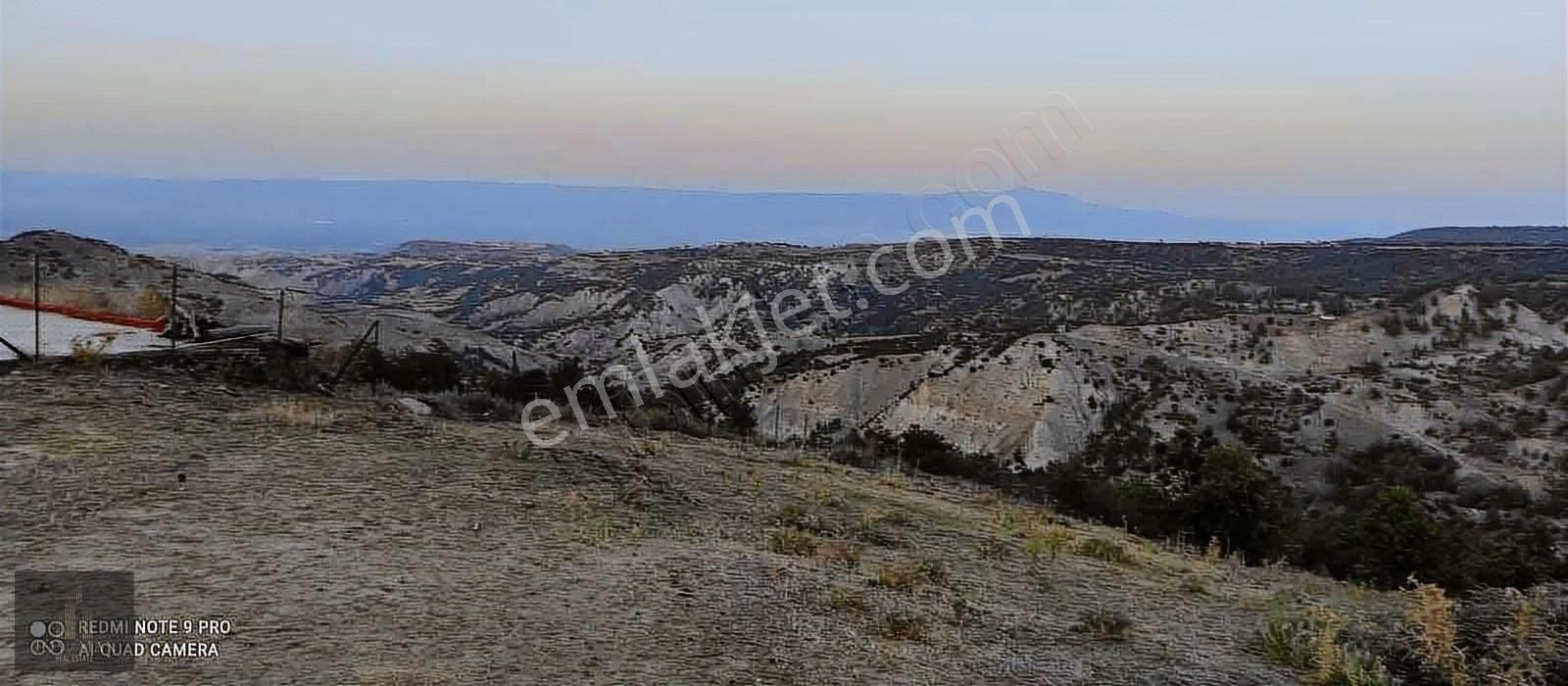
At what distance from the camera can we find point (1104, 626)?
6660 mm

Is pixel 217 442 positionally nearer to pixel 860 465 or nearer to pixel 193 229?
pixel 860 465

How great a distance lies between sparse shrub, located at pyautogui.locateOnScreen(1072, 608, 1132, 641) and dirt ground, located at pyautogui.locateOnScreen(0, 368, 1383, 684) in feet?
0.13

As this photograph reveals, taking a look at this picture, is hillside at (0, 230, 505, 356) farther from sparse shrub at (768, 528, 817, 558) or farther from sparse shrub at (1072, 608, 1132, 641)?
sparse shrub at (1072, 608, 1132, 641)

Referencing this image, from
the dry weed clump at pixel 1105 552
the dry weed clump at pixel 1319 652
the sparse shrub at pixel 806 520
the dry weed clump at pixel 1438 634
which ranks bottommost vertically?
the dry weed clump at pixel 1105 552

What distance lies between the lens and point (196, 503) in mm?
7578

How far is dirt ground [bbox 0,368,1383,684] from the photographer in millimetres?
5590

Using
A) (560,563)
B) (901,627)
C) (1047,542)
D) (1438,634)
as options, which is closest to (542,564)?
(560,563)

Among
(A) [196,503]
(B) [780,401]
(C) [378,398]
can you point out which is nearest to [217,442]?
(A) [196,503]

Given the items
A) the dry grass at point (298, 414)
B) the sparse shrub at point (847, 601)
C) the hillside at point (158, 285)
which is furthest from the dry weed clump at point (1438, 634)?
the hillside at point (158, 285)

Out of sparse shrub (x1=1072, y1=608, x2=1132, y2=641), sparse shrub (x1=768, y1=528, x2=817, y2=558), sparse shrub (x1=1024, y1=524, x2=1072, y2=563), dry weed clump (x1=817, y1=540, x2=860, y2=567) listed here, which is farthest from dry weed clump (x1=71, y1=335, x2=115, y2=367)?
sparse shrub (x1=1072, y1=608, x2=1132, y2=641)

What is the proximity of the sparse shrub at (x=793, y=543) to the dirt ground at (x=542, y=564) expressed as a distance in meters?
0.04

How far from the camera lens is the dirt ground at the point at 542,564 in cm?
559

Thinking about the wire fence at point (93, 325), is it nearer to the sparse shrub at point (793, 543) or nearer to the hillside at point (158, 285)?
the hillside at point (158, 285)

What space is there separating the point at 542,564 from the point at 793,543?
2.03 m
